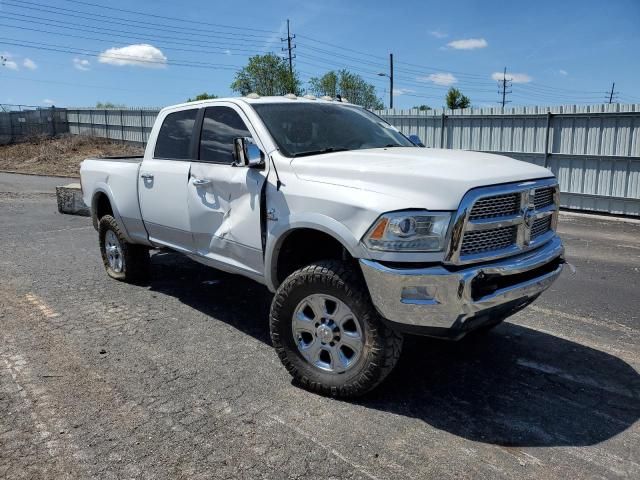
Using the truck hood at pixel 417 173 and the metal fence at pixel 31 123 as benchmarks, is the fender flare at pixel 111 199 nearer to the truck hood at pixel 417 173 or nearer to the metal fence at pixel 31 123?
the truck hood at pixel 417 173

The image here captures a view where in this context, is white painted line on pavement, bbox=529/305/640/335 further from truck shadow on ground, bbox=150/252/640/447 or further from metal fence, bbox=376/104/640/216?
metal fence, bbox=376/104/640/216

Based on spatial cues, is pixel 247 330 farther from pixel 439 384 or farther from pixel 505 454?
pixel 505 454

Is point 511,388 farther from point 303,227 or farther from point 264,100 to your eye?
point 264,100

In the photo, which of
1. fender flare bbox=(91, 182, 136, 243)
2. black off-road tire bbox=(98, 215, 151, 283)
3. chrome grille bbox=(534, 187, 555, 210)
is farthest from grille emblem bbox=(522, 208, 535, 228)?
black off-road tire bbox=(98, 215, 151, 283)

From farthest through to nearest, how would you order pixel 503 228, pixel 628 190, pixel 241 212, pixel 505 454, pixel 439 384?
pixel 628 190 → pixel 241 212 → pixel 439 384 → pixel 503 228 → pixel 505 454

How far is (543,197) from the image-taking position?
3732 millimetres

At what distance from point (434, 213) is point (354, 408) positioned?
4.48ft

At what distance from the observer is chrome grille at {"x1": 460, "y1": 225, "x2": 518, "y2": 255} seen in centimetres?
316

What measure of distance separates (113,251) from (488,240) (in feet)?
15.5

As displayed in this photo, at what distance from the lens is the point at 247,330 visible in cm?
487

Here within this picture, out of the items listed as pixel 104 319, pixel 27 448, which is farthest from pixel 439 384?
pixel 104 319

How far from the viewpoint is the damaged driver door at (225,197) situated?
13.4 ft

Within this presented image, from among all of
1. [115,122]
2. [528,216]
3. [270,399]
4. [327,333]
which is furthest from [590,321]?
[115,122]

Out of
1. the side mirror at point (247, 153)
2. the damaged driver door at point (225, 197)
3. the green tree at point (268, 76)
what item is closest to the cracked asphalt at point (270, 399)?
the damaged driver door at point (225, 197)
